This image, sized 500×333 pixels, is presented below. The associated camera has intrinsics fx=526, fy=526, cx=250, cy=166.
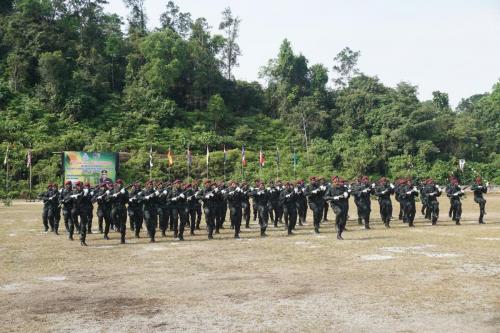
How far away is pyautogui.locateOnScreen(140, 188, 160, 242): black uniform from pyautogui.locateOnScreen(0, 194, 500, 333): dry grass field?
58 centimetres

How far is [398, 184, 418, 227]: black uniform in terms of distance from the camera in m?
21.6

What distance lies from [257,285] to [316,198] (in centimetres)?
958

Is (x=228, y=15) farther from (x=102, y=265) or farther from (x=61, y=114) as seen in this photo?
(x=102, y=265)

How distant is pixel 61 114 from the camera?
2712 inches

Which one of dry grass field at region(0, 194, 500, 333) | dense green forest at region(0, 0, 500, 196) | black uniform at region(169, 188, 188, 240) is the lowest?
dry grass field at region(0, 194, 500, 333)

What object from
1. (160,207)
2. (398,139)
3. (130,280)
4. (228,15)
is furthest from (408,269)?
(228,15)

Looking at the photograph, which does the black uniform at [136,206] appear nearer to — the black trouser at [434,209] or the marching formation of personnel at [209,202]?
the marching formation of personnel at [209,202]

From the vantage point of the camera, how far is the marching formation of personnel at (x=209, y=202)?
1766 centimetres

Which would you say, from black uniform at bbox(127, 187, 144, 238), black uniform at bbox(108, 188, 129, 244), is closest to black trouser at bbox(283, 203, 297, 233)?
black uniform at bbox(127, 187, 144, 238)

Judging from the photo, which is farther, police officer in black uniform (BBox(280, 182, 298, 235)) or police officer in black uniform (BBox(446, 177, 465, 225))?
police officer in black uniform (BBox(446, 177, 465, 225))

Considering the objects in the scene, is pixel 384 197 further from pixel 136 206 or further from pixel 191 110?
pixel 191 110

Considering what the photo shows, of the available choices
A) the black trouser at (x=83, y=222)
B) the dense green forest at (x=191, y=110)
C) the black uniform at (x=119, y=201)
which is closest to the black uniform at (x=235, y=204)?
the black uniform at (x=119, y=201)

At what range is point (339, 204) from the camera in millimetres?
17516

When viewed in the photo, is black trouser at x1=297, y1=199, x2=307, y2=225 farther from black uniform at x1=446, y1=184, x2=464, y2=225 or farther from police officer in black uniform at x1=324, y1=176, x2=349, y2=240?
black uniform at x1=446, y1=184, x2=464, y2=225
